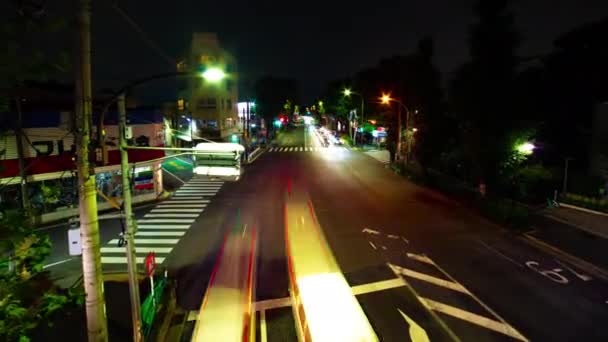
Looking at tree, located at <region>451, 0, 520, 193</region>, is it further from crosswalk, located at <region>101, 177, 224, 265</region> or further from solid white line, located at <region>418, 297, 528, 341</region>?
crosswalk, located at <region>101, 177, 224, 265</region>

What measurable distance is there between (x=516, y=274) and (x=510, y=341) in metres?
4.84

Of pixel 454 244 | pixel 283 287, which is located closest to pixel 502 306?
pixel 454 244

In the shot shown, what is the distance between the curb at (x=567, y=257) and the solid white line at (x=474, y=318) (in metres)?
6.01

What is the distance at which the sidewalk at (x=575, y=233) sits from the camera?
1593 cm

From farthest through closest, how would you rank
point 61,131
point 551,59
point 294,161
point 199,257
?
point 294,161
point 551,59
point 61,131
point 199,257

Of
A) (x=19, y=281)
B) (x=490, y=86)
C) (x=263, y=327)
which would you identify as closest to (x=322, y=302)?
(x=263, y=327)

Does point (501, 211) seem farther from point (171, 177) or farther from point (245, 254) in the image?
point (171, 177)

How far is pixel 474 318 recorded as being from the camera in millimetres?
11211

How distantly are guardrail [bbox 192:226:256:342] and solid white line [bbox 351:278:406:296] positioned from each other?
3.58 metres

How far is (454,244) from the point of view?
1753cm

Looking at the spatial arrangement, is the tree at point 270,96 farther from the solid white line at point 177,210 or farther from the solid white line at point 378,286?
the solid white line at point 378,286

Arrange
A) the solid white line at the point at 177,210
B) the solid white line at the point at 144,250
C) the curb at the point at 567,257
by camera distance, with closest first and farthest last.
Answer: the curb at the point at 567,257, the solid white line at the point at 144,250, the solid white line at the point at 177,210

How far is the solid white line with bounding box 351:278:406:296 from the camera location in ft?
43.0

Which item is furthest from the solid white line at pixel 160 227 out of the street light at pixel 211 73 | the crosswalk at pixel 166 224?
the street light at pixel 211 73
